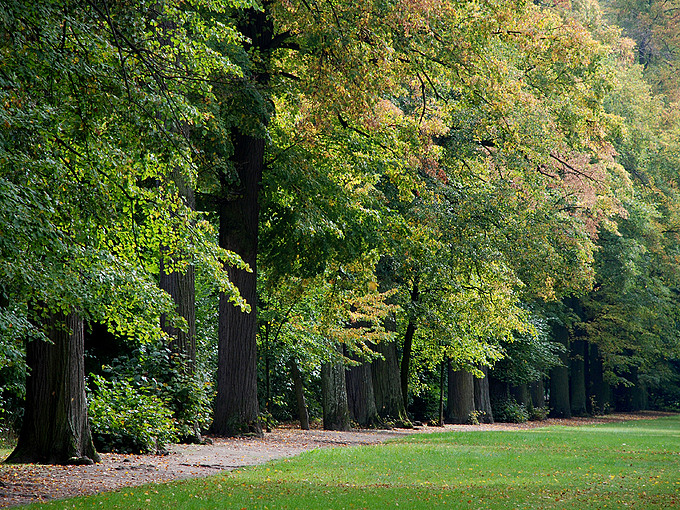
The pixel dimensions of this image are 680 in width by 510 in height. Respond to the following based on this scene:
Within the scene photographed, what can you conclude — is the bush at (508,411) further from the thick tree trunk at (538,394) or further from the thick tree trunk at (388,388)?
the thick tree trunk at (388,388)

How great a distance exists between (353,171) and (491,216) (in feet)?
17.5

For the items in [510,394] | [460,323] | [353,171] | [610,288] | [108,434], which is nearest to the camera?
[108,434]

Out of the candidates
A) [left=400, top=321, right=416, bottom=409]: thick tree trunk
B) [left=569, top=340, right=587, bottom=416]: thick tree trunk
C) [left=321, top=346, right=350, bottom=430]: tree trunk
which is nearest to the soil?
[left=321, top=346, right=350, bottom=430]: tree trunk

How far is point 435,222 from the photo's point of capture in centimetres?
2047

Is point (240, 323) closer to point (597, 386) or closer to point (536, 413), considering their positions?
point (536, 413)

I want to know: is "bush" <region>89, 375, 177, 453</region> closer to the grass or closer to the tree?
the tree

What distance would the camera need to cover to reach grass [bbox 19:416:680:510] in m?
8.13

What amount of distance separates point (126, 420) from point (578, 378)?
3626cm

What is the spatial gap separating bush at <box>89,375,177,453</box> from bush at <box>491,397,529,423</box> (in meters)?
27.1

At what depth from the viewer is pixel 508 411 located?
37531 millimetres

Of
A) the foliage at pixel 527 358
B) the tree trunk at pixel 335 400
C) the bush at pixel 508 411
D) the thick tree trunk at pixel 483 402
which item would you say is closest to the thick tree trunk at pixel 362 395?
the tree trunk at pixel 335 400

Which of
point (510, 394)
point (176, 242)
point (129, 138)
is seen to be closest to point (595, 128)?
point (176, 242)

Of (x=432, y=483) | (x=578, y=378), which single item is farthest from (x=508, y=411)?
(x=432, y=483)

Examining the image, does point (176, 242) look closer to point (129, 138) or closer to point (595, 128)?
point (129, 138)
